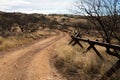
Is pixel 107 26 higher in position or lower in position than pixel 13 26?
higher

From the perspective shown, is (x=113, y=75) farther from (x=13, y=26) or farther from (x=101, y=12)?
(x=13, y=26)

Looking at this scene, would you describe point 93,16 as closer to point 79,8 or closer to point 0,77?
point 79,8

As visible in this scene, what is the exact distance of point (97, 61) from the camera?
12180 millimetres

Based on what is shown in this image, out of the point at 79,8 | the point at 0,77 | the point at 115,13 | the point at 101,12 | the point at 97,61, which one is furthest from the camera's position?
the point at 79,8

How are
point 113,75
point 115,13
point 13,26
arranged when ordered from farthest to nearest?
point 13,26, point 115,13, point 113,75

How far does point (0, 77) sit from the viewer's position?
10398mm

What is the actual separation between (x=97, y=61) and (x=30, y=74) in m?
3.29

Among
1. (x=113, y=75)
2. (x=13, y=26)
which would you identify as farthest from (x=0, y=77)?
(x=13, y=26)

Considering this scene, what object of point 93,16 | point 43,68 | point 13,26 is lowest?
point 13,26

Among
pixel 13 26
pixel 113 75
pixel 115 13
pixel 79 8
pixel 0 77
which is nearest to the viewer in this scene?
pixel 113 75

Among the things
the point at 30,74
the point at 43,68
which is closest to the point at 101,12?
the point at 43,68

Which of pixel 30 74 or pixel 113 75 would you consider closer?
pixel 113 75

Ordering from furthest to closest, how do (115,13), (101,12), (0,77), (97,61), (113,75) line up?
(101,12) → (115,13) → (97,61) → (0,77) → (113,75)

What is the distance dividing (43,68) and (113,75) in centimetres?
406
